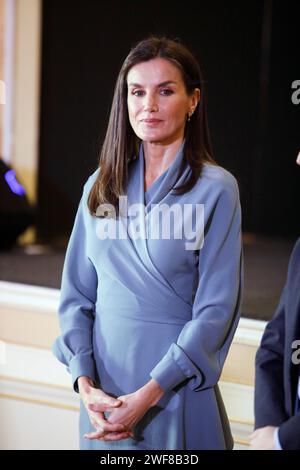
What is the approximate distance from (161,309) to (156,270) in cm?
8

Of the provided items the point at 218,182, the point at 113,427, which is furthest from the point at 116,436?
the point at 218,182

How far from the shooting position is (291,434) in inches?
50.8

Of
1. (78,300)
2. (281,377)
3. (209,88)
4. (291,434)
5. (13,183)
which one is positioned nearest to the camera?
(291,434)

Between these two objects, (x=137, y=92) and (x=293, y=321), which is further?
(x=137, y=92)

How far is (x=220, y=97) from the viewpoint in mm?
1731

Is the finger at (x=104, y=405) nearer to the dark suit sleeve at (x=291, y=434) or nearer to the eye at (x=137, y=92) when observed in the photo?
the dark suit sleeve at (x=291, y=434)

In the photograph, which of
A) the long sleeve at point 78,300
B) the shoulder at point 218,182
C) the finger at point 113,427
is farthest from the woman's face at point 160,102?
the finger at point 113,427

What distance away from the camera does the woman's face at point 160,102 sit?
55.2 inches

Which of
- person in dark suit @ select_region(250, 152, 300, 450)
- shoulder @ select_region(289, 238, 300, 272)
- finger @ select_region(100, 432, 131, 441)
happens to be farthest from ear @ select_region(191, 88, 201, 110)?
finger @ select_region(100, 432, 131, 441)

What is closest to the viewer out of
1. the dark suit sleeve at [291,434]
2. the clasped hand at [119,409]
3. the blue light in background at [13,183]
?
the dark suit sleeve at [291,434]

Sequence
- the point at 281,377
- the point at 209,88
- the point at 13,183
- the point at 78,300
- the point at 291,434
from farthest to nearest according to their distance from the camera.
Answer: the point at 13,183, the point at 209,88, the point at 78,300, the point at 281,377, the point at 291,434

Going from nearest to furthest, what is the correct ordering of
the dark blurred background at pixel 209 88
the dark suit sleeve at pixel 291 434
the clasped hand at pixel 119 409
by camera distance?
the dark suit sleeve at pixel 291 434
the clasped hand at pixel 119 409
the dark blurred background at pixel 209 88

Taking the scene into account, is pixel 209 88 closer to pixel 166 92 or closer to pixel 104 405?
pixel 166 92
